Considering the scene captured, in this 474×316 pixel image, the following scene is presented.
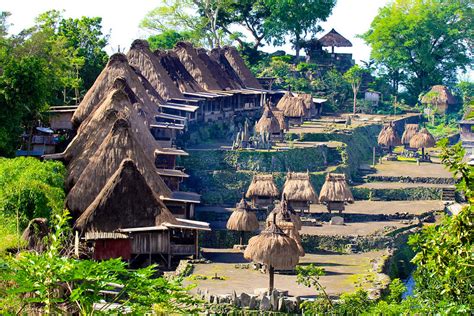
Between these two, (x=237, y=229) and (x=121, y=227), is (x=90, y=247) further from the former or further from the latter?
(x=237, y=229)

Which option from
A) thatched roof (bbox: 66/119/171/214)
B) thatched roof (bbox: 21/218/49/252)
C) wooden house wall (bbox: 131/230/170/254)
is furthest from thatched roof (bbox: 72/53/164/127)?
thatched roof (bbox: 21/218/49/252)

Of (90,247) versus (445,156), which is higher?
(445,156)

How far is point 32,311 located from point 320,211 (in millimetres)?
32422

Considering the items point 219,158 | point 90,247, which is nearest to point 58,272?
point 90,247

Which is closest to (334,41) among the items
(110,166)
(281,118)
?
(281,118)

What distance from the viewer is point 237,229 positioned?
41750 millimetres

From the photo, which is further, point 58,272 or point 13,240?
point 13,240

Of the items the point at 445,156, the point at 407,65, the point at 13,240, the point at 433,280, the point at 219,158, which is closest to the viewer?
the point at 445,156

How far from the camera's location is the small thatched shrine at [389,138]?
209 feet

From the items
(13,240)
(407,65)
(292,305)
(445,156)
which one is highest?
(407,65)

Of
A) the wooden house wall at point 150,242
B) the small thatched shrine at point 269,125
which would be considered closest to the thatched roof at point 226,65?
the small thatched shrine at point 269,125

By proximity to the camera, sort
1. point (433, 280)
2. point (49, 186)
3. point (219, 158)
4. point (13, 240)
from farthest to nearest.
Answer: point (219, 158) → point (49, 186) → point (13, 240) → point (433, 280)

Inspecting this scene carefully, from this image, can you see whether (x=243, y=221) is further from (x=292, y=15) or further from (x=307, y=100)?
(x=292, y=15)

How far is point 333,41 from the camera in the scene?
80.8 meters
